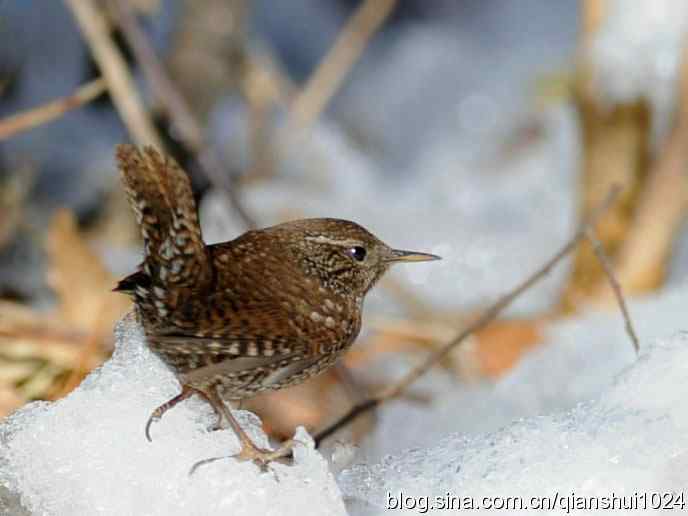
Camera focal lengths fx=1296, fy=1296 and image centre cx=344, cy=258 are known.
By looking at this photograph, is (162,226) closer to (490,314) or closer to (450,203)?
(490,314)

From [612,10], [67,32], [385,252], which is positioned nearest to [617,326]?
[612,10]

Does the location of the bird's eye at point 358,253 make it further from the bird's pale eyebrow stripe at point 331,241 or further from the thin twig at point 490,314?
the thin twig at point 490,314

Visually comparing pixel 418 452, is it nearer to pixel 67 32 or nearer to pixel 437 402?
pixel 437 402

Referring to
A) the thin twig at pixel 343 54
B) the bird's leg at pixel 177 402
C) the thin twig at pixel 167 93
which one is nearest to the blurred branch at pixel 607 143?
the thin twig at pixel 343 54

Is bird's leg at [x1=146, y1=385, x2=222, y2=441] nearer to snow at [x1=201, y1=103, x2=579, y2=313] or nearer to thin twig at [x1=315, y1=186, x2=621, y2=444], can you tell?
thin twig at [x1=315, y1=186, x2=621, y2=444]

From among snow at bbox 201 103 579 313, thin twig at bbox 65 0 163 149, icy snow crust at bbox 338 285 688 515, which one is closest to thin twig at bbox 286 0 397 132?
snow at bbox 201 103 579 313
